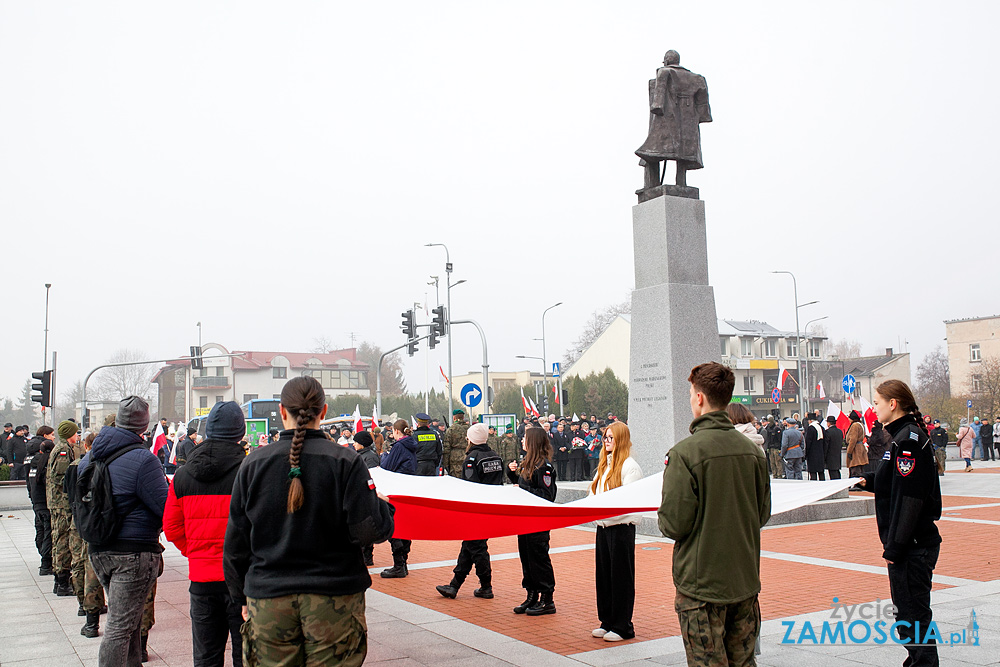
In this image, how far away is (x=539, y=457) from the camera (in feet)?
28.8

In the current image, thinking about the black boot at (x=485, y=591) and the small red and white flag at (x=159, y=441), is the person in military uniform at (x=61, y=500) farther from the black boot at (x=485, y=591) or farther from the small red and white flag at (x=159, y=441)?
the small red and white flag at (x=159, y=441)

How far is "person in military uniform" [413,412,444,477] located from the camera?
12891 mm

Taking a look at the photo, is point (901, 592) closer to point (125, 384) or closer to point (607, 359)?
point (607, 359)

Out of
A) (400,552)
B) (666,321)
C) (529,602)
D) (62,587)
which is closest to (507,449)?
(666,321)

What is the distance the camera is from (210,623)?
5.35m

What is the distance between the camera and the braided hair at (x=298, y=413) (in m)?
3.80

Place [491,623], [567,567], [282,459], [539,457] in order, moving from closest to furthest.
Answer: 1. [282,459]
2. [491,623]
3. [539,457]
4. [567,567]

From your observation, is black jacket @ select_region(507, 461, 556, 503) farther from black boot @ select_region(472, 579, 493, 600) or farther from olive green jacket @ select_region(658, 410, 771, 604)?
olive green jacket @ select_region(658, 410, 771, 604)

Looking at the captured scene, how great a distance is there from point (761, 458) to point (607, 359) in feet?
255

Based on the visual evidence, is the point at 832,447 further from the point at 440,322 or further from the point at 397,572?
the point at 440,322

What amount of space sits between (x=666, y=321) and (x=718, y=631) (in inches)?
386

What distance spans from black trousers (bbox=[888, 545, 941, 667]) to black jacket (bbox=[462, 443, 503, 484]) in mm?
4873

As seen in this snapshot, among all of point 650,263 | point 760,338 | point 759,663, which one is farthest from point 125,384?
point 759,663

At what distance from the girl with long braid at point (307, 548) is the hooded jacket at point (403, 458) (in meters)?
8.26
